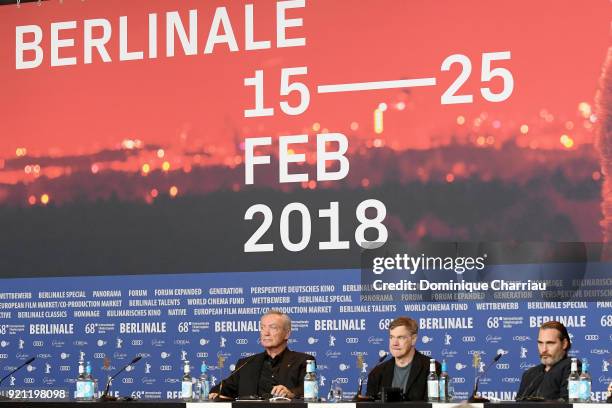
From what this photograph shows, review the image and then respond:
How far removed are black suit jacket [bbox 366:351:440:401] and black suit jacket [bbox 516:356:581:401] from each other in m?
0.47

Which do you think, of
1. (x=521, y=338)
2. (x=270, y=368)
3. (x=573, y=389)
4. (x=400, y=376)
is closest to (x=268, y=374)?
(x=270, y=368)

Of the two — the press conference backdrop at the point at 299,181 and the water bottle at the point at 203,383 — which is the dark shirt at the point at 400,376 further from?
the water bottle at the point at 203,383

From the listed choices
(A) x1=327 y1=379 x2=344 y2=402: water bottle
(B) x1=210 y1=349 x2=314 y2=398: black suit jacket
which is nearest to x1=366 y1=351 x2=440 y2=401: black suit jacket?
(A) x1=327 y1=379 x2=344 y2=402: water bottle

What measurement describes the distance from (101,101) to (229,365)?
1.85 metres

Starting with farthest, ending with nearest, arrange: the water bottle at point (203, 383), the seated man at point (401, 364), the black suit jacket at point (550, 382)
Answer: the water bottle at point (203, 383)
the seated man at point (401, 364)
the black suit jacket at point (550, 382)

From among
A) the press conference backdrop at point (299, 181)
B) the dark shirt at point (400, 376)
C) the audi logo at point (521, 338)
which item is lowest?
the dark shirt at point (400, 376)

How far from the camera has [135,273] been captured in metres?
7.48

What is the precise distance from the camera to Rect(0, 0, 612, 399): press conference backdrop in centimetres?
670

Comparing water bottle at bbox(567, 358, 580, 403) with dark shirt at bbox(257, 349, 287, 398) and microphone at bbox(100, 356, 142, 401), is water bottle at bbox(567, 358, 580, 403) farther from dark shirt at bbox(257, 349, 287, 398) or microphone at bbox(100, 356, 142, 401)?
microphone at bbox(100, 356, 142, 401)

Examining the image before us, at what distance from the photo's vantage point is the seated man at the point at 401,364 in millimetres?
6422

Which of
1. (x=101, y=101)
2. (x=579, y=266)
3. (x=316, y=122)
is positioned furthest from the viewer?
(x=101, y=101)

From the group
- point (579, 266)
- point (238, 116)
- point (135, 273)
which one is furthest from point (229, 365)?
point (579, 266)

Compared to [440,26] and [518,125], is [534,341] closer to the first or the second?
[518,125]

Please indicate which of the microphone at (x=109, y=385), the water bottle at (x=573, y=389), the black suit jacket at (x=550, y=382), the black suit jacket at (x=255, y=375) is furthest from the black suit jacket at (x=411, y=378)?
the microphone at (x=109, y=385)
